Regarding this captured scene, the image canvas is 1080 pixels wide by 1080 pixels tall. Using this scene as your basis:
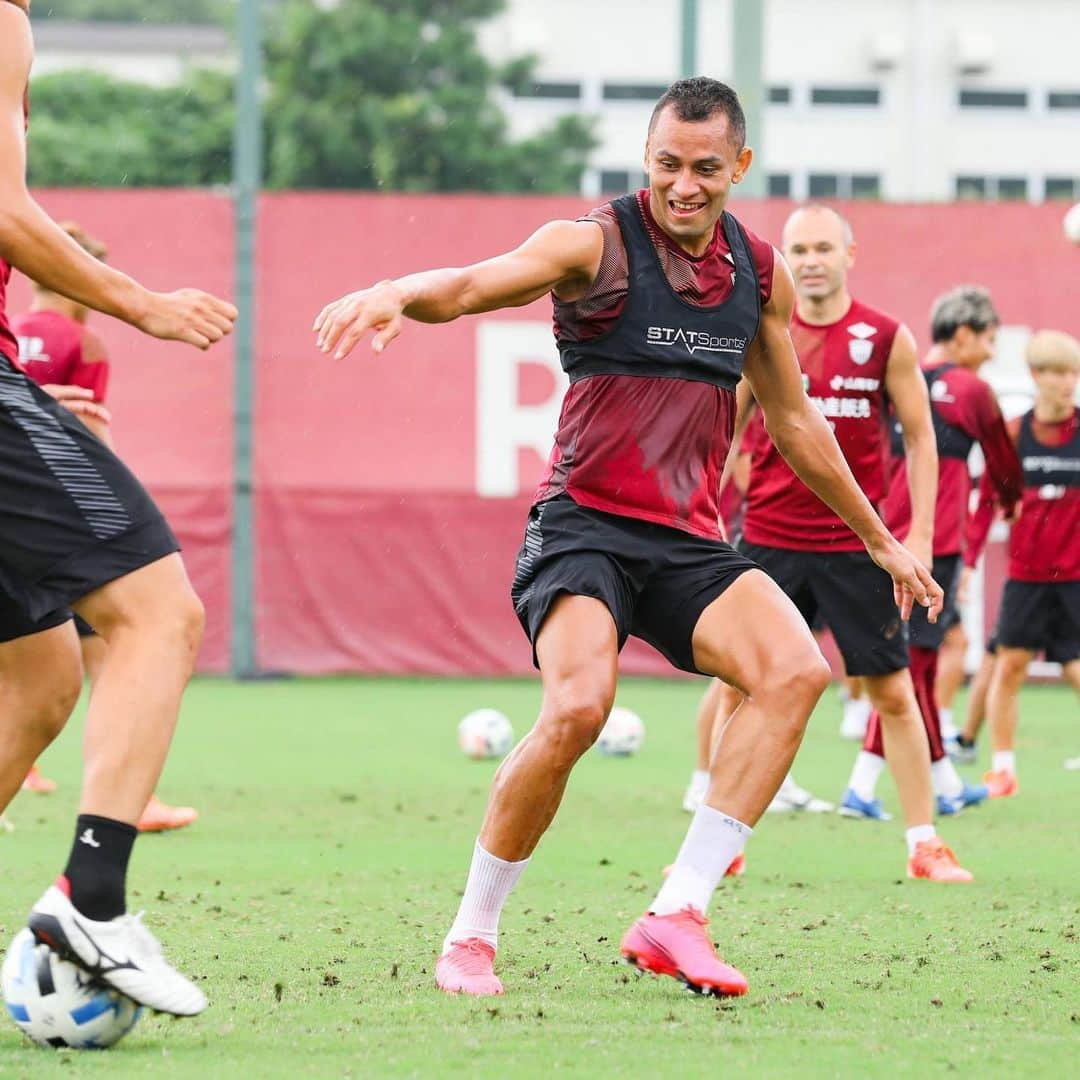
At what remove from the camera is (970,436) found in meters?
9.62

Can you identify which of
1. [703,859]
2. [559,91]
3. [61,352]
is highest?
[559,91]

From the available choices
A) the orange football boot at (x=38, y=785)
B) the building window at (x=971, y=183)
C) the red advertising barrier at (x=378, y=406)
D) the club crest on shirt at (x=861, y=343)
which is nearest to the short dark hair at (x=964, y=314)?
the club crest on shirt at (x=861, y=343)

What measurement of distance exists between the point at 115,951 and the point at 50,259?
1.36 metres

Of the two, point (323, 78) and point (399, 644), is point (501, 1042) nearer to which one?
point (399, 644)

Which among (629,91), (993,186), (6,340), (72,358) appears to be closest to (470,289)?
(6,340)

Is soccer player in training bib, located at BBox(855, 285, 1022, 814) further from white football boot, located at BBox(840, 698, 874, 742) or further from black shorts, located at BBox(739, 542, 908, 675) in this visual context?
white football boot, located at BBox(840, 698, 874, 742)

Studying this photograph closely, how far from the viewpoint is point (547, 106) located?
47969 millimetres

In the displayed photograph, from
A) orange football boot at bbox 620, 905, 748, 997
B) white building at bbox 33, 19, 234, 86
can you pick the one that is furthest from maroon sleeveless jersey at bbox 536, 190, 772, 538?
white building at bbox 33, 19, 234, 86

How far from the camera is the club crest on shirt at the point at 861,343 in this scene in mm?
7332

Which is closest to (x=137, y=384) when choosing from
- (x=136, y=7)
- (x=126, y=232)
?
(x=126, y=232)

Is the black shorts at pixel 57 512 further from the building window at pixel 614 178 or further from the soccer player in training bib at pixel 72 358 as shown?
the building window at pixel 614 178

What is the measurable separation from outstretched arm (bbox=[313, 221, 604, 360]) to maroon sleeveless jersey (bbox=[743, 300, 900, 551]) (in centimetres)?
259

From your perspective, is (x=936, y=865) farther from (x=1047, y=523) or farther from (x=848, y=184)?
(x=848, y=184)

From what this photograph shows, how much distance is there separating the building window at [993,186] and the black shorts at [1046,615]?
3848 centimetres
